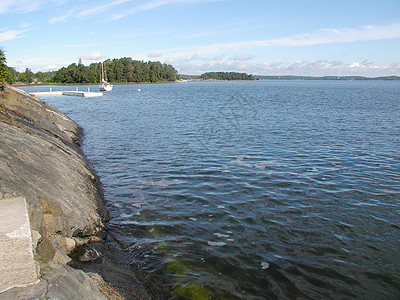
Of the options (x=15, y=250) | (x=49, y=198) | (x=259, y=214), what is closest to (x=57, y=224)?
(x=49, y=198)

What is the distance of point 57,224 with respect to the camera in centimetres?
644

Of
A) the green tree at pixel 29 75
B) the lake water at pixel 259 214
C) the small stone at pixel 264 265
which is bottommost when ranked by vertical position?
the small stone at pixel 264 265

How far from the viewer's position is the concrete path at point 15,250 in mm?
4082

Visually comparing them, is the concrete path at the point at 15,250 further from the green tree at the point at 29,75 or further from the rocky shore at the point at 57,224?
the green tree at the point at 29,75

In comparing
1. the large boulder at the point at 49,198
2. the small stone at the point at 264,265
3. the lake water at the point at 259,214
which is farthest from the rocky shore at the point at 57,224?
the small stone at the point at 264,265

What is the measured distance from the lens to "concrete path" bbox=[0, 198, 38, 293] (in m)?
4.08

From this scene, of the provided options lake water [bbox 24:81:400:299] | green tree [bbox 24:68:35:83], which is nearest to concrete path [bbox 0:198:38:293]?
lake water [bbox 24:81:400:299]

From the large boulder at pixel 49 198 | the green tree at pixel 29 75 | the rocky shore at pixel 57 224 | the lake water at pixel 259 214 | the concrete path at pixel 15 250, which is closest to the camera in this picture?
the concrete path at pixel 15 250

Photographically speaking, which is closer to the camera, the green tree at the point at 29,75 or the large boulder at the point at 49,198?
the large boulder at the point at 49,198

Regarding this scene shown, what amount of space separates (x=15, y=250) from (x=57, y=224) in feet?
6.67

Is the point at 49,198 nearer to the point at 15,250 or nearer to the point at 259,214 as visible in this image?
the point at 15,250

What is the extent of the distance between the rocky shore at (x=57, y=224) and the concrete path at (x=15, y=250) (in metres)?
0.07

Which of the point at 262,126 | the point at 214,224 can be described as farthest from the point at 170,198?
the point at 262,126

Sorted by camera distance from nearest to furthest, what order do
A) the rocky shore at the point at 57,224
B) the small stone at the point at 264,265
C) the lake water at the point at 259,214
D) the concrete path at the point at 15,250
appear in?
1. the concrete path at the point at 15,250
2. the rocky shore at the point at 57,224
3. the lake water at the point at 259,214
4. the small stone at the point at 264,265
